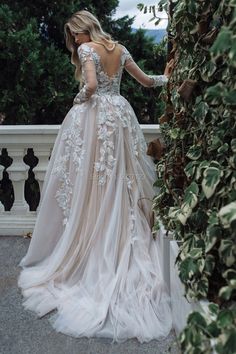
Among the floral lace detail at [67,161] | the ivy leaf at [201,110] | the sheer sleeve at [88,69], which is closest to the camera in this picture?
the ivy leaf at [201,110]

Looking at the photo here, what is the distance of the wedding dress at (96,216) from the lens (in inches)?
102

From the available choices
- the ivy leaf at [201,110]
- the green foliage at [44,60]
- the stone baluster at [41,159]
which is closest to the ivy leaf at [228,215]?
the ivy leaf at [201,110]

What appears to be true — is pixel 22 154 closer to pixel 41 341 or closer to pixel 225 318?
pixel 41 341

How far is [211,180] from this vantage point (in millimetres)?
1459

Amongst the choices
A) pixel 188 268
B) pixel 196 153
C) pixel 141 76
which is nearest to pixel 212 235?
pixel 188 268

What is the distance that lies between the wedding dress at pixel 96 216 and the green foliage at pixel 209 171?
635 mm

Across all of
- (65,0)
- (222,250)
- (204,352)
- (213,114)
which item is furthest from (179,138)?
(65,0)

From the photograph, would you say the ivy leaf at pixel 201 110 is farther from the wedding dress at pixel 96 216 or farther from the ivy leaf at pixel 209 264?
the wedding dress at pixel 96 216

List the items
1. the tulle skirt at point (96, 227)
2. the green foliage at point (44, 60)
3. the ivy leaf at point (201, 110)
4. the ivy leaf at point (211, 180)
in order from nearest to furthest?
the ivy leaf at point (211, 180), the ivy leaf at point (201, 110), the tulle skirt at point (96, 227), the green foliage at point (44, 60)

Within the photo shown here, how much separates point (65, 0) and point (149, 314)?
11.4ft

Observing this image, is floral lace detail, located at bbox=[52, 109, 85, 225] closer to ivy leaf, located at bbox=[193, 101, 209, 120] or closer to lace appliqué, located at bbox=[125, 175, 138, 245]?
lace appliqué, located at bbox=[125, 175, 138, 245]

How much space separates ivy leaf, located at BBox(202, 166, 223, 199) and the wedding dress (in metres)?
1.19

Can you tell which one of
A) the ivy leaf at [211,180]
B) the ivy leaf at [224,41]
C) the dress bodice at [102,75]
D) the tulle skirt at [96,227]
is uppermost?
the dress bodice at [102,75]

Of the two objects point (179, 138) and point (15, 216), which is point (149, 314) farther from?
point (15, 216)
